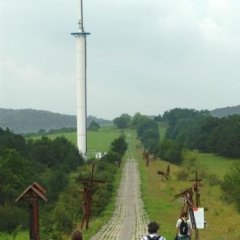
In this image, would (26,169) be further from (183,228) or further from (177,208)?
(183,228)

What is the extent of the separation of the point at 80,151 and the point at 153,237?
101 metres

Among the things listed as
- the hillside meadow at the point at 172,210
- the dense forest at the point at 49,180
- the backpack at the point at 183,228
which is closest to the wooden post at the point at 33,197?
the backpack at the point at 183,228

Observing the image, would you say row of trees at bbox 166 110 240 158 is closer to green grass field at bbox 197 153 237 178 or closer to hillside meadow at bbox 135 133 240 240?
green grass field at bbox 197 153 237 178

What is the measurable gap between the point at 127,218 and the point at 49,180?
34.2 m

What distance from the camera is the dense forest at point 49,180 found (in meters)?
39.7

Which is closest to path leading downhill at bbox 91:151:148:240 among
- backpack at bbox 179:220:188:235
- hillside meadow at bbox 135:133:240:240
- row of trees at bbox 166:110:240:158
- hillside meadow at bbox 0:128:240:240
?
hillside meadow at bbox 0:128:240:240

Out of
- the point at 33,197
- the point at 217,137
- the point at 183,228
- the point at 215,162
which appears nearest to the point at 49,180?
the point at 215,162

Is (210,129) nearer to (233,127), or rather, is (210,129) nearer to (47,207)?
(233,127)

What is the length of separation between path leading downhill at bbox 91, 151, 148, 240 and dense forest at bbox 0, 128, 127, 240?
5.00ft

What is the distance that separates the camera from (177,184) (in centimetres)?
7006

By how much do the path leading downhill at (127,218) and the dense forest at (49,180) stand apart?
152cm

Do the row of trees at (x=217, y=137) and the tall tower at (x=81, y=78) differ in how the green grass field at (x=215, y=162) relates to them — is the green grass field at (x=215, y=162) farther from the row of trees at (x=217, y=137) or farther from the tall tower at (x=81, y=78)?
the tall tower at (x=81, y=78)

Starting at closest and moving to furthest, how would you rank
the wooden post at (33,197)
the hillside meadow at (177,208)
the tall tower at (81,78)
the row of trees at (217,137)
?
the wooden post at (33,197)
the hillside meadow at (177,208)
the tall tower at (81,78)
the row of trees at (217,137)

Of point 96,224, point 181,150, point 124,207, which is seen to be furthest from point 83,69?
point 96,224
